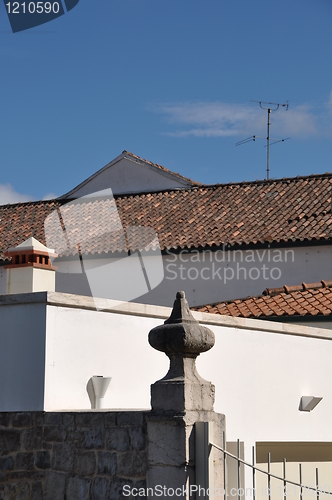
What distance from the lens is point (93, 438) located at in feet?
21.6

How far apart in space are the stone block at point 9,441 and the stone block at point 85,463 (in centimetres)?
73

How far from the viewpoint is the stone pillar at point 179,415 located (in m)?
5.96

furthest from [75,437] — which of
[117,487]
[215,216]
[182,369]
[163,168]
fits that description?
[163,168]

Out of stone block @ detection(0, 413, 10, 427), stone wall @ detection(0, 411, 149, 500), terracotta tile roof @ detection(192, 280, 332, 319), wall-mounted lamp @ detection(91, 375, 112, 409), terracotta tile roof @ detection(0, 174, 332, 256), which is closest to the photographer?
stone wall @ detection(0, 411, 149, 500)

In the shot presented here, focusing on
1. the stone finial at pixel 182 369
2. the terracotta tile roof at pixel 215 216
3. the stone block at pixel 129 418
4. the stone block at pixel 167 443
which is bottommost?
the stone block at pixel 167 443

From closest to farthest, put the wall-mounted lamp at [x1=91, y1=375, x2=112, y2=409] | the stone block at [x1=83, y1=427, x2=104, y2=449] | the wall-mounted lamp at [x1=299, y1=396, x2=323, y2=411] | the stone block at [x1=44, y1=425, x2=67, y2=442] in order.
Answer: the stone block at [x1=83, y1=427, x2=104, y2=449] < the stone block at [x1=44, y1=425, x2=67, y2=442] < the wall-mounted lamp at [x1=91, y1=375, x2=112, y2=409] < the wall-mounted lamp at [x1=299, y1=396, x2=323, y2=411]

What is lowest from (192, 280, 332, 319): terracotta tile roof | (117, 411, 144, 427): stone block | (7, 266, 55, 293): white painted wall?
(117, 411, 144, 427): stone block

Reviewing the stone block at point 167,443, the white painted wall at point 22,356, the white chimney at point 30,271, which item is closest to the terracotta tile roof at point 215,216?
the white chimney at point 30,271

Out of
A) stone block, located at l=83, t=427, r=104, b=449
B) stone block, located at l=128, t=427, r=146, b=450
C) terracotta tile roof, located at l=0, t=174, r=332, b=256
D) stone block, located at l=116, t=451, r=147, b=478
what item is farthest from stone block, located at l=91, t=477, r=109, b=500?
terracotta tile roof, located at l=0, t=174, r=332, b=256

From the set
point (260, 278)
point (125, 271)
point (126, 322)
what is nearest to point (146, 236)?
point (125, 271)

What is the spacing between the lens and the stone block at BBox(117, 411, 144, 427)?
6289 millimetres

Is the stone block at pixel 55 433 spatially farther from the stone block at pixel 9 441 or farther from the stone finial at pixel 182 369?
the stone finial at pixel 182 369

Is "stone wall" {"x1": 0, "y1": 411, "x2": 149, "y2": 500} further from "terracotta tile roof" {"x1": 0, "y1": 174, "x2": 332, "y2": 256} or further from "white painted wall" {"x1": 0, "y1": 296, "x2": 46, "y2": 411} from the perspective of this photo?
"terracotta tile roof" {"x1": 0, "y1": 174, "x2": 332, "y2": 256}

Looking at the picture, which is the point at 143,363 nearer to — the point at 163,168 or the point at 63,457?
the point at 63,457
